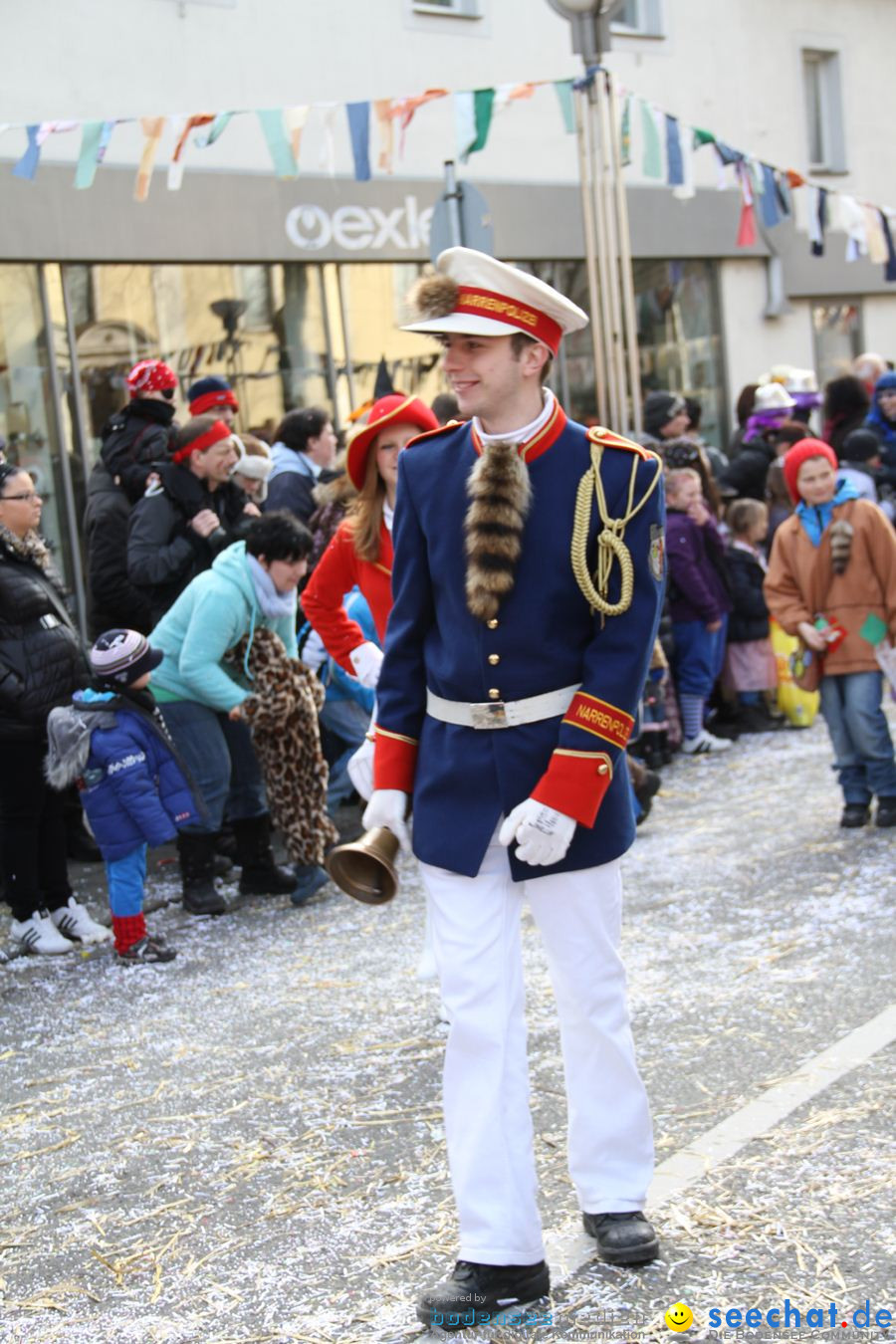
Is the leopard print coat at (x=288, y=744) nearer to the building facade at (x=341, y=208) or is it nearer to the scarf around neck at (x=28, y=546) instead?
the scarf around neck at (x=28, y=546)

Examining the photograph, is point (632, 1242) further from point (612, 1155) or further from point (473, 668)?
point (473, 668)

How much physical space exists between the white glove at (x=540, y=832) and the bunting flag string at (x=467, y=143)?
23.3 ft

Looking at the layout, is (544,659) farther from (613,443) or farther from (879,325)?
(879,325)

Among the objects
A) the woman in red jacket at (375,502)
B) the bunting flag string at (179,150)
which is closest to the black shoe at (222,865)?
the woman in red jacket at (375,502)

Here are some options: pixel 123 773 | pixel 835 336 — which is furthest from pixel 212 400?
pixel 835 336

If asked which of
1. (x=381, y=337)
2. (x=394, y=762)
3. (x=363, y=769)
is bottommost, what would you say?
(x=363, y=769)

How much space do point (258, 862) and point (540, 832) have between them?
4.42m

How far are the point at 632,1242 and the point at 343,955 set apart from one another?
297 centimetres

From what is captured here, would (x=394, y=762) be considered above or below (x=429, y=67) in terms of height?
below

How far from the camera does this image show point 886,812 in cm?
788

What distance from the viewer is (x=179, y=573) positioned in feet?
26.0

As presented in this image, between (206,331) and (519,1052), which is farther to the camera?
(206,331)

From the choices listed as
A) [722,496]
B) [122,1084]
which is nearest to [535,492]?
[122,1084]

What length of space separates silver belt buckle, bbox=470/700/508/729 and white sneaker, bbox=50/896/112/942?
3.82 meters
